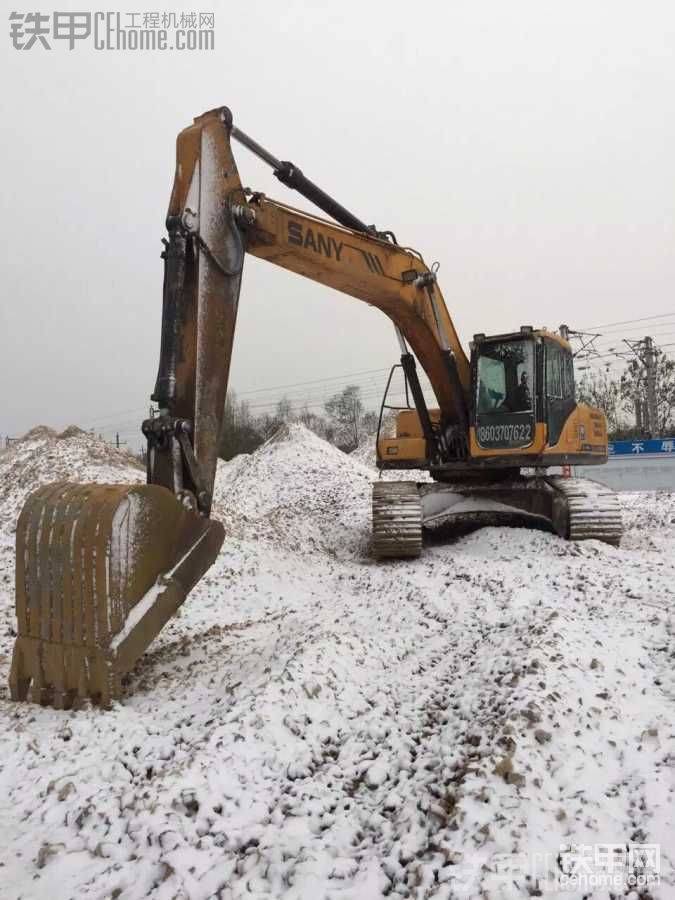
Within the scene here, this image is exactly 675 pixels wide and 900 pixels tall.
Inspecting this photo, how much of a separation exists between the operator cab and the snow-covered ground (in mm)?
2879

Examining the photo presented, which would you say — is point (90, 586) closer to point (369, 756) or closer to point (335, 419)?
point (369, 756)

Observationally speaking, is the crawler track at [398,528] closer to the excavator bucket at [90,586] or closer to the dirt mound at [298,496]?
the dirt mound at [298,496]

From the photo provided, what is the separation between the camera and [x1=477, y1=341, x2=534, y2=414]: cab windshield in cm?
815

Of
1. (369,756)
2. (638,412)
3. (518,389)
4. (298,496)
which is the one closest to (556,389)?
(518,389)

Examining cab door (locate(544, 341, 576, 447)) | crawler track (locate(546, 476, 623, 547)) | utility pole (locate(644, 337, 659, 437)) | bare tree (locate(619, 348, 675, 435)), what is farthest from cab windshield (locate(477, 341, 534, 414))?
bare tree (locate(619, 348, 675, 435))

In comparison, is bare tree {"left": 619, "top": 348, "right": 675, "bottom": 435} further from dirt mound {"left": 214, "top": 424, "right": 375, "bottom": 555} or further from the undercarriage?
the undercarriage

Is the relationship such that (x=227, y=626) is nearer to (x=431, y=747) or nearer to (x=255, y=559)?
(x=255, y=559)

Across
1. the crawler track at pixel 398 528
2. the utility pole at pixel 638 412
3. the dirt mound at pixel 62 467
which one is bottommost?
the crawler track at pixel 398 528

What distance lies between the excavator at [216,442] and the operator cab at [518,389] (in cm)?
2

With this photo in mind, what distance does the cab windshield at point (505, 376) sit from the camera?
26.7 ft

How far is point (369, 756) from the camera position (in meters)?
3.04

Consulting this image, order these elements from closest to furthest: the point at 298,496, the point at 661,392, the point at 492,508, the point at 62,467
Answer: the point at 492,508
the point at 62,467
the point at 298,496
the point at 661,392

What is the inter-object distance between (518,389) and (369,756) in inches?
237

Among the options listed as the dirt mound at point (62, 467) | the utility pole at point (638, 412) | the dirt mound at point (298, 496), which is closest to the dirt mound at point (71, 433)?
the dirt mound at point (62, 467)
